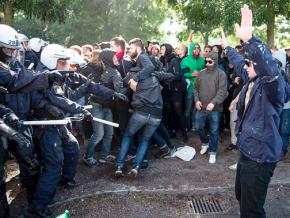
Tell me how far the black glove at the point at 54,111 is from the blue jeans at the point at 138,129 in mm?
1523

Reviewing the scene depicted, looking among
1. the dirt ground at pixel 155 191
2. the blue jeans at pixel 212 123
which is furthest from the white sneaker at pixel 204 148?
the dirt ground at pixel 155 191

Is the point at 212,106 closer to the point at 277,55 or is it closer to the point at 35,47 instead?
the point at 277,55

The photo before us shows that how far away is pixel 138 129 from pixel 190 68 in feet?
7.92

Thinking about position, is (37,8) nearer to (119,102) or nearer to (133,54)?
(119,102)

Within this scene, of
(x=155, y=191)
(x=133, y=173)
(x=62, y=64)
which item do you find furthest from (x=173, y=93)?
(x=62, y=64)

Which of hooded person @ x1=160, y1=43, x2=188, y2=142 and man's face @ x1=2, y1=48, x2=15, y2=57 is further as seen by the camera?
hooded person @ x1=160, y1=43, x2=188, y2=142

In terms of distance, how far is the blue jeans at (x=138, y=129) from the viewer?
5910 mm

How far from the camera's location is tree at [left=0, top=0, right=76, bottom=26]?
924 centimetres

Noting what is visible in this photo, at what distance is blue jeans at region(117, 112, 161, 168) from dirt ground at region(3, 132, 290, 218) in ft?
0.99

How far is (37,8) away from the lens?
9.65 meters

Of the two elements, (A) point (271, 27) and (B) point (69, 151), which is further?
(A) point (271, 27)

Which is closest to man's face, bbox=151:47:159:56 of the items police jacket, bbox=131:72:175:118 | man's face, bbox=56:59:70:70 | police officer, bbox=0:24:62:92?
police jacket, bbox=131:72:175:118

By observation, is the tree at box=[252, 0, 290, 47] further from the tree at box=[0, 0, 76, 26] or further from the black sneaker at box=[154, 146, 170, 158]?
the black sneaker at box=[154, 146, 170, 158]

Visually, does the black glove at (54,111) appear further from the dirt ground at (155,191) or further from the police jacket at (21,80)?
the dirt ground at (155,191)
